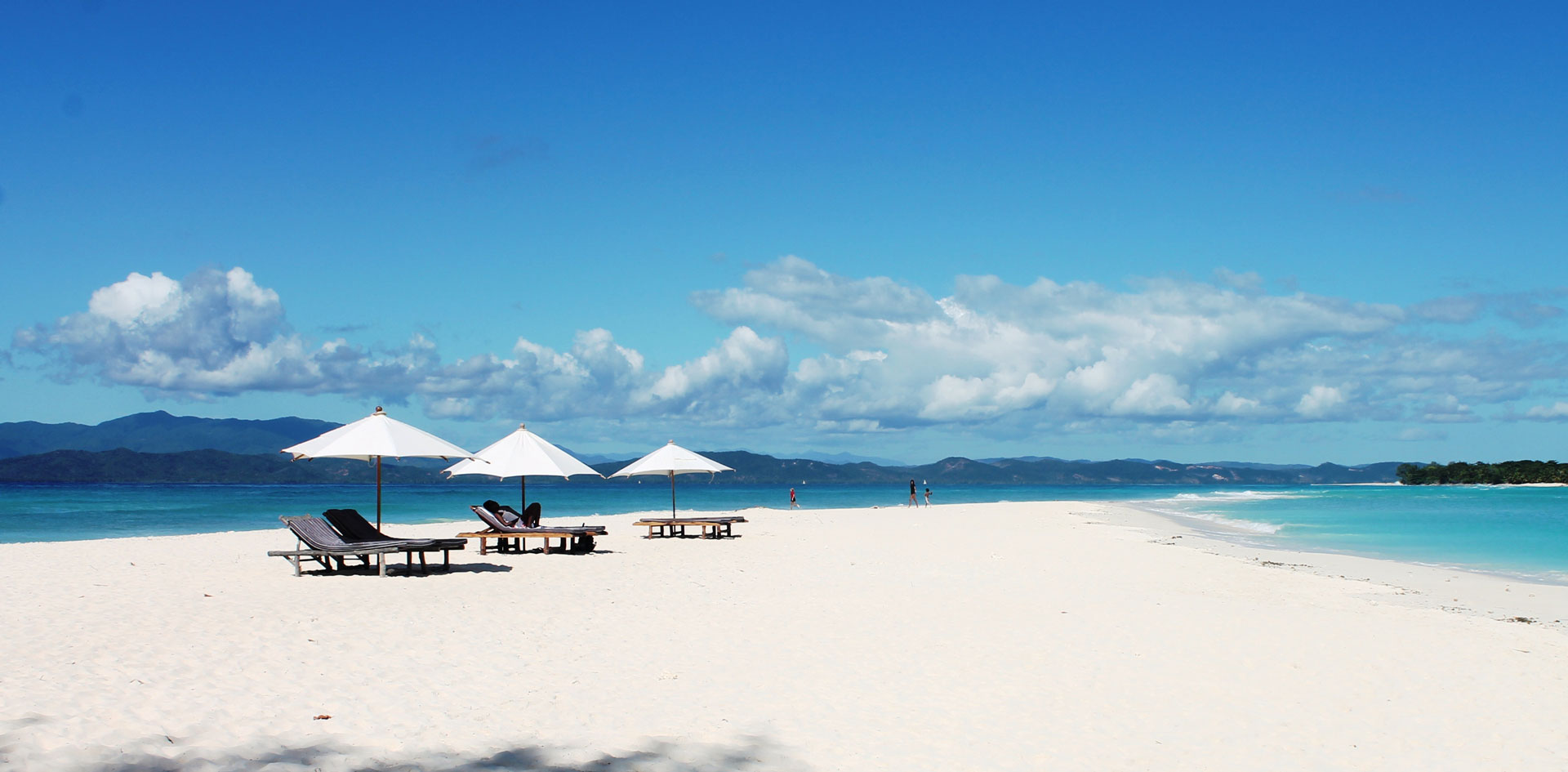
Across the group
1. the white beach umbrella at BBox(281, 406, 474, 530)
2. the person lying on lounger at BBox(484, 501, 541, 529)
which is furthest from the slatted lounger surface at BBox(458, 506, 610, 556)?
the white beach umbrella at BBox(281, 406, 474, 530)

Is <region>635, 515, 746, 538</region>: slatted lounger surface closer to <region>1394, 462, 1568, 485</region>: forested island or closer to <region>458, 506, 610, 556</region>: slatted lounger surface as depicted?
<region>458, 506, 610, 556</region>: slatted lounger surface

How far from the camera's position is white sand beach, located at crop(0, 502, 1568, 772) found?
5.46 m

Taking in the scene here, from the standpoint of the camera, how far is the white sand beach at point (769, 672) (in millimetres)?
5457

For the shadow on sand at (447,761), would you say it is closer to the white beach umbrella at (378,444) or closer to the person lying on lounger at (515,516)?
the white beach umbrella at (378,444)

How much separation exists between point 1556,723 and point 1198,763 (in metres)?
3.11

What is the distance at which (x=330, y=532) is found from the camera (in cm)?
1408

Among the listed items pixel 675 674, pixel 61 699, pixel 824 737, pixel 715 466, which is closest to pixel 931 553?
pixel 715 466

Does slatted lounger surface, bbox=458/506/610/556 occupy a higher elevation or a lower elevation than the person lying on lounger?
lower

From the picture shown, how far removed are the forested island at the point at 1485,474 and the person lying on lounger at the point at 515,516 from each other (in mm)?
150643

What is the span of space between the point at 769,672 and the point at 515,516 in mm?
12137

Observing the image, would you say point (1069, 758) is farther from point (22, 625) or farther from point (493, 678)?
point (22, 625)

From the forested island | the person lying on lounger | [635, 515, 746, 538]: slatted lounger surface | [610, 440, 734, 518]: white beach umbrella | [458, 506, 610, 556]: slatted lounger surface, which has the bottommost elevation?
the forested island

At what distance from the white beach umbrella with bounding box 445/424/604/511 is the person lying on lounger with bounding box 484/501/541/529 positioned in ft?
0.97

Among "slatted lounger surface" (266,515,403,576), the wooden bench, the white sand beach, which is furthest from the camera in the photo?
the wooden bench
